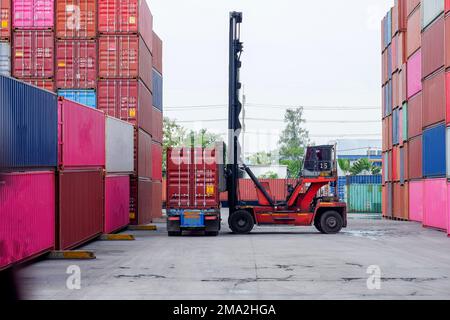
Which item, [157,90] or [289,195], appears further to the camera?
[157,90]

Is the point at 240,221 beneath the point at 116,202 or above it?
beneath

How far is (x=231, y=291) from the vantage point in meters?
12.9

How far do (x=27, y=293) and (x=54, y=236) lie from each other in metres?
6.09

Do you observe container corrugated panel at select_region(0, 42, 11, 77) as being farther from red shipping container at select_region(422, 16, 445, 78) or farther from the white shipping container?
red shipping container at select_region(422, 16, 445, 78)

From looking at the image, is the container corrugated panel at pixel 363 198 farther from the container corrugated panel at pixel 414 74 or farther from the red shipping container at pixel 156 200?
the red shipping container at pixel 156 200

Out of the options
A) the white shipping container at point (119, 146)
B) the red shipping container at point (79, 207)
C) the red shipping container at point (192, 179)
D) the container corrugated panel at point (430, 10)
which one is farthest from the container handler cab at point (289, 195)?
the container corrugated panel at point (430, 10)

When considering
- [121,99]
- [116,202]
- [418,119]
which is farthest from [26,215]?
[418,119]

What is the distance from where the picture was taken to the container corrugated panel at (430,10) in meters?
31.2

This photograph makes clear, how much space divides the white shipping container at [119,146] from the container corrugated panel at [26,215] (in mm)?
7129

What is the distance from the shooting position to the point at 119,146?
27.3m

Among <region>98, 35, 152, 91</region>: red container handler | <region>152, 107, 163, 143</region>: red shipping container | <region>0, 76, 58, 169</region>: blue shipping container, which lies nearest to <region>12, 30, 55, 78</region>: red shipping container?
<region>98, 35, 152, 91</region>: red container handler

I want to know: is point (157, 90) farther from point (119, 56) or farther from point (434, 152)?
point (434, 152)

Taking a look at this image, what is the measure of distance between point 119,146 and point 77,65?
16.1ft
